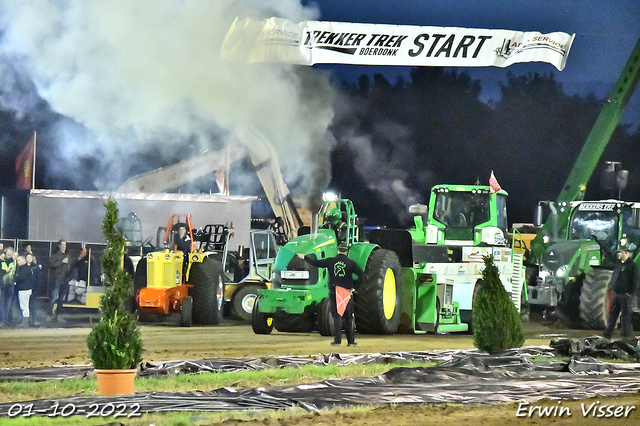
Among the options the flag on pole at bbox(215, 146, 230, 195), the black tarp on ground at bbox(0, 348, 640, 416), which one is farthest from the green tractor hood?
the flag on pole at bbox(215, 146, 230, 195)

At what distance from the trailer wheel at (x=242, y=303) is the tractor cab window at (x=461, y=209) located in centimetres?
325

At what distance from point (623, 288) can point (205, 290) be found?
Answer: 6058 mm

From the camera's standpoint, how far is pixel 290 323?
12891mm

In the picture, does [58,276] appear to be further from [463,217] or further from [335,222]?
[463,217]

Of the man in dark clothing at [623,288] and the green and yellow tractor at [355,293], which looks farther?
the green and yellow tractor at [355,293]

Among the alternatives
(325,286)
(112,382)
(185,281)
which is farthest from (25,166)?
A: (112,382)

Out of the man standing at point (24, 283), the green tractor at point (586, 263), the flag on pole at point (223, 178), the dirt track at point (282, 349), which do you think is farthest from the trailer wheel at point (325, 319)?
the flag on pole at point (223, 178)

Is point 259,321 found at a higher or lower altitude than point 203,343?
higher

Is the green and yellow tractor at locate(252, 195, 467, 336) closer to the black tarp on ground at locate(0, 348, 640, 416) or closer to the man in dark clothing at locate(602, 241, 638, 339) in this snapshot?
the man in dark clothing at locate(602, 241, 638, 339)

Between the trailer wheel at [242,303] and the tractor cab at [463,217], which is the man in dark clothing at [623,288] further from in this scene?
the trailer wheel at [242,303]

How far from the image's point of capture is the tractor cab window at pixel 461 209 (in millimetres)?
13961

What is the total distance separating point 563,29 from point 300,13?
16.3 ft

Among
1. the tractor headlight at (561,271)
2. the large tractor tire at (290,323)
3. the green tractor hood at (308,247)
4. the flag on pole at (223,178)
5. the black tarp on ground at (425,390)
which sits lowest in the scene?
the black tarp on ground at (425,390)

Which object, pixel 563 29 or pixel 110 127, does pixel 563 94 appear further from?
pixel 110 127
